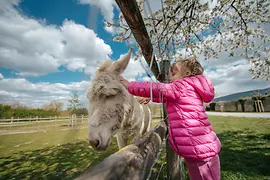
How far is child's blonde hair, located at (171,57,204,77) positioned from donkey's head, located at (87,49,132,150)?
2.71ft

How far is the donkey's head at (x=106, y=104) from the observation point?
67.3 inches

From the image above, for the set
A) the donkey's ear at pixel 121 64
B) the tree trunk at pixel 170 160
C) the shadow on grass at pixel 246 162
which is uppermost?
the donkey's ear at pixel 121 64

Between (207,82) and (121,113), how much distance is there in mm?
1308

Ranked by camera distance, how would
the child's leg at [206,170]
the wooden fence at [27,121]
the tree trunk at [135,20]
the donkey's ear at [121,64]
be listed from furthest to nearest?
the wooden fence at [27,121] → the donkey's ear at [121,64] → the child's leg at [206,170] → the tree trunk at [135,20]

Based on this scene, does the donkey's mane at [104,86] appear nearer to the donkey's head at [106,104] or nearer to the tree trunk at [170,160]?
the donkey's head at [106,104]

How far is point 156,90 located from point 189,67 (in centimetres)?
77

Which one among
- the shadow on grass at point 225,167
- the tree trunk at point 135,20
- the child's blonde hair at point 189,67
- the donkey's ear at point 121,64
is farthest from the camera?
the shadow on grass at point 225,167

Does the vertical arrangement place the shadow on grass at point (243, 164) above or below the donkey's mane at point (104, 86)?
below

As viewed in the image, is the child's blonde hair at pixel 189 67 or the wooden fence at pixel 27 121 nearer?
the child's blonde hair at pixel 189 67

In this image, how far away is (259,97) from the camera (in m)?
22.8

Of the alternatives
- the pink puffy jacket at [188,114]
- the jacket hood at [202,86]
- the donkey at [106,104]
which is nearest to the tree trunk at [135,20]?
the donkey at [106,104]

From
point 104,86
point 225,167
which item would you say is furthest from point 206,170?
point 225,167

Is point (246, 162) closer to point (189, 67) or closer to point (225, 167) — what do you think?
point (225, 167)

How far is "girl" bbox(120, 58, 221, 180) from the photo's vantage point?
151cm
